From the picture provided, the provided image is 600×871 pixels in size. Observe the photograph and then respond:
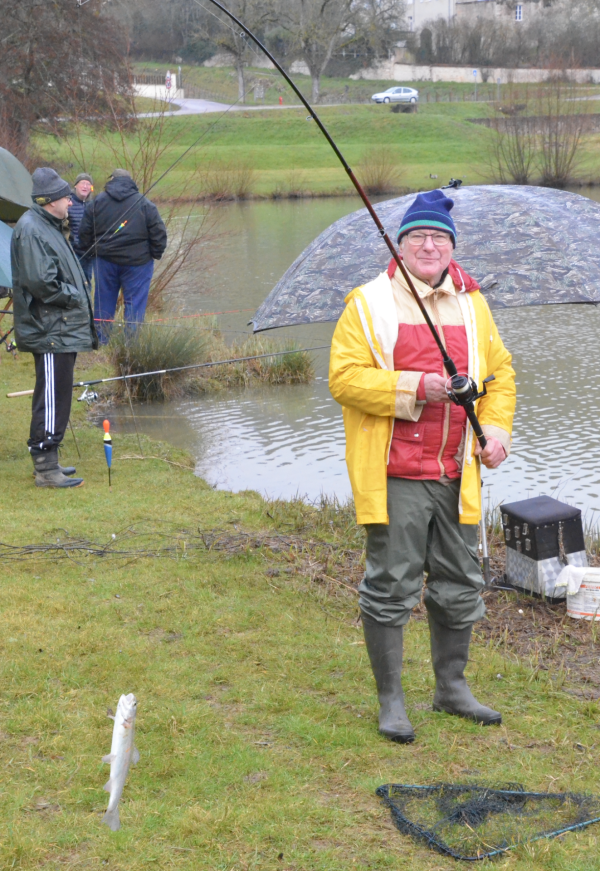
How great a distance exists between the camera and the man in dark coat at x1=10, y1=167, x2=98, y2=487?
5973 millimetres

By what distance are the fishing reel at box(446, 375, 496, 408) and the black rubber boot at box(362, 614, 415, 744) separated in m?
0.76

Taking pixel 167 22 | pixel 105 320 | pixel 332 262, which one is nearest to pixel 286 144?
pixel 167 22

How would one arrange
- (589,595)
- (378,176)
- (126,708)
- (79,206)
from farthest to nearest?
(378,176)
(79,206)
(589,595)
(126,708)

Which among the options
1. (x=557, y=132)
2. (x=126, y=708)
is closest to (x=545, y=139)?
(x=557, y=132)

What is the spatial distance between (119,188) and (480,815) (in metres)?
7.79

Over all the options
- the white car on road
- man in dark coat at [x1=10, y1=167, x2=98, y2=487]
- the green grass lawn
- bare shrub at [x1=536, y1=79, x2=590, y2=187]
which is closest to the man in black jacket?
man in dark coat at [x1=10, y1=167, x2=98, y2=487]

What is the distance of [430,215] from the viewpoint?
10.5 feet

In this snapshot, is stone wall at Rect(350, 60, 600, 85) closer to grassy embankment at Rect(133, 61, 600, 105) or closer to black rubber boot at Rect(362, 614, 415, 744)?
grassy embankment at Rect(133, 61, 600, 105)

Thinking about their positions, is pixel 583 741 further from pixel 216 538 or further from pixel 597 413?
pixel 597 413

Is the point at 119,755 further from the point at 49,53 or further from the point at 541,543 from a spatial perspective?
the point at 49,53

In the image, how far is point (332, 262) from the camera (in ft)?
17.2

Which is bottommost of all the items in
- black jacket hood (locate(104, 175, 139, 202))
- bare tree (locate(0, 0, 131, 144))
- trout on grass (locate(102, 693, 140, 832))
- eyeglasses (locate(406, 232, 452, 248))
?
trout on grass (locate(102, 693, 140, 832))

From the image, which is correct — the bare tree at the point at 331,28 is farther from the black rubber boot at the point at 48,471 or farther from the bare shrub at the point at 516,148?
the black rubber boot at the point at 48,471

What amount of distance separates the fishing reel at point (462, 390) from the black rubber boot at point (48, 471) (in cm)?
376
